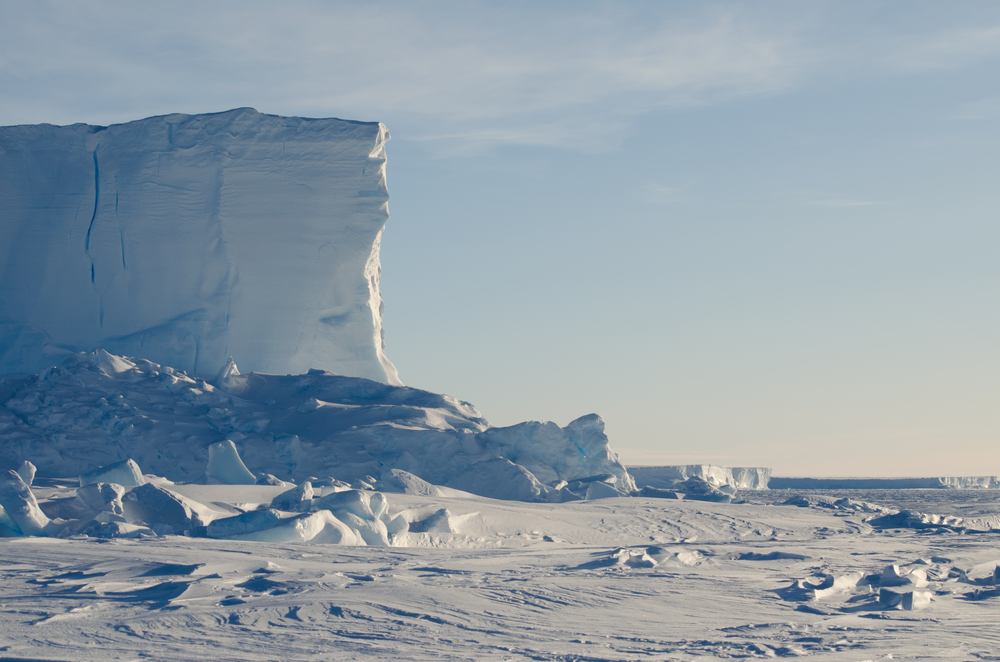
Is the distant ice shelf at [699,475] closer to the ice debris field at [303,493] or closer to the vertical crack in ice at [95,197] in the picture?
the ice debris field at [303,493]

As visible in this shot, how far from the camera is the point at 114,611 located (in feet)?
Answer: 16.6

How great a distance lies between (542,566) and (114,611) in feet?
11.1

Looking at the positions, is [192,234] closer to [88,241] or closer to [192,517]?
[88,241]

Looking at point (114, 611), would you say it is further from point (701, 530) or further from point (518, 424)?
point (518, 424)

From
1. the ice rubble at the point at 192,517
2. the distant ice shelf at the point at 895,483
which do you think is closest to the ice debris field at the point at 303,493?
the ice rubble at the point at 192,517

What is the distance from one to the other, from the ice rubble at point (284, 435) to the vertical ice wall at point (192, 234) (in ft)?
7.89

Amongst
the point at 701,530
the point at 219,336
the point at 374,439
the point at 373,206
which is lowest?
the point at 701,530

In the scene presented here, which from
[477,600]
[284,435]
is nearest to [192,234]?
[284,435]

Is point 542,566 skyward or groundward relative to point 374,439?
groundward

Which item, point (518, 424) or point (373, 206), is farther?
point (373, 206)

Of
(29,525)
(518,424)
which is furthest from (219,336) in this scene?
(29,525)

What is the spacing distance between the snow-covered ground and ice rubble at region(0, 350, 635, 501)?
3.74 metres

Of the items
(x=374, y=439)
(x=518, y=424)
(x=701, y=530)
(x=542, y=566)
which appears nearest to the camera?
(x=542, y=566)

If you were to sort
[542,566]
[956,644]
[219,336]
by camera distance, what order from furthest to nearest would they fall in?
[219,336], [542,566], [956,644]
